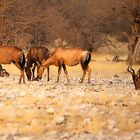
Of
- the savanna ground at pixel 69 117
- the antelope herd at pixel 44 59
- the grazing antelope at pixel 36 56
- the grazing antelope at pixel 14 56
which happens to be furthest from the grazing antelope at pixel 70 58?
the savanna ground at pixel 69 117

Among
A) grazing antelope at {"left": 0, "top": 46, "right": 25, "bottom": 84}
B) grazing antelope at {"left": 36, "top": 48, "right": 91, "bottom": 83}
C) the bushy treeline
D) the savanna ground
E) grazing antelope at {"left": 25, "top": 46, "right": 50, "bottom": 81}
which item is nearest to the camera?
the savanna ground

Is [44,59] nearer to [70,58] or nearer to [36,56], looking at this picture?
[36,56]

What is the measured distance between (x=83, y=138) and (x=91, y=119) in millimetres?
1562

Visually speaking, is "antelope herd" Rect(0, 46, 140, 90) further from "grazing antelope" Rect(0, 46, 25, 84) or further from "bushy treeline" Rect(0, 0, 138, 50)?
"bushy treeline" Rect(0, 0, 138, 50)

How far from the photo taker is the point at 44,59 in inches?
973

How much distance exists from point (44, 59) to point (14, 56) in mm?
3915

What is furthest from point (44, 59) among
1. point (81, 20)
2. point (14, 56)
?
point (81, 20)

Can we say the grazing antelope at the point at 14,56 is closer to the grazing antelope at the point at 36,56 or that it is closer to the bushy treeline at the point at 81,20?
the grazing antelope at the point at 36,56

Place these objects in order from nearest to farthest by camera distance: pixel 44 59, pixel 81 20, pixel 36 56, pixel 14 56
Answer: pixel 14 56, pixel 36 56, pixel 44 59, pixel 81 20

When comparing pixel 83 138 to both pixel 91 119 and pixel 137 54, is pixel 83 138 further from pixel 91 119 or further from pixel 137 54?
pixel 137 54

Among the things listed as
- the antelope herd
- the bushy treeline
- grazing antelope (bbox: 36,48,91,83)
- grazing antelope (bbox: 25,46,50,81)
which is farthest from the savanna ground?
the bushy treeline

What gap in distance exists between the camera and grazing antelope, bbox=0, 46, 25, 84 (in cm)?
2068

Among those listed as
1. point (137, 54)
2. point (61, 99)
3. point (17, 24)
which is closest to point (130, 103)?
point (61, 99)

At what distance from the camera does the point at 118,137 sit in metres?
9.34
